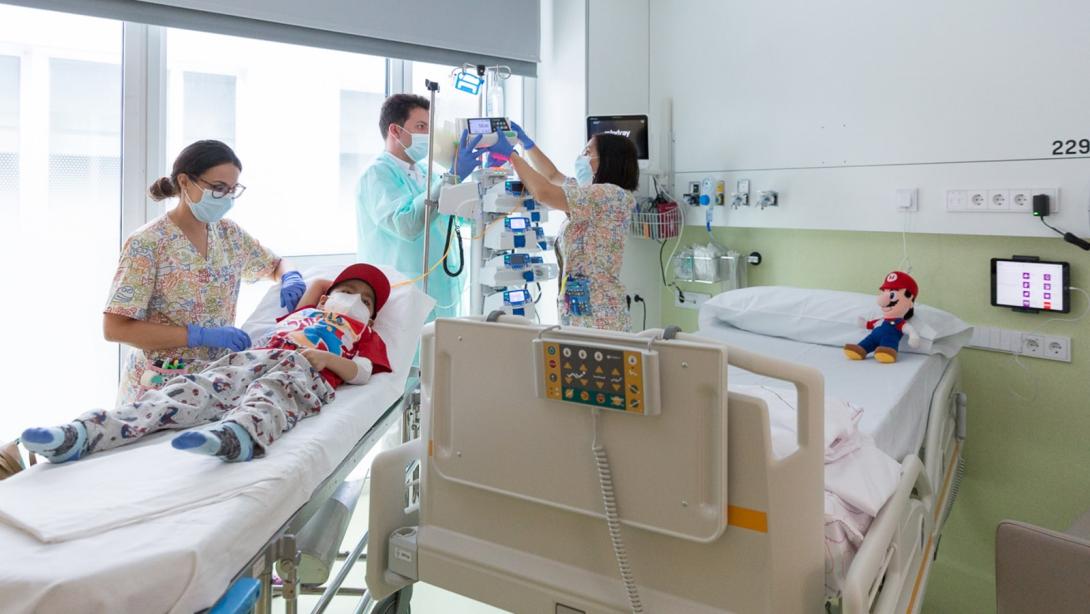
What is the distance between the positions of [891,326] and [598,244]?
1.13 metres

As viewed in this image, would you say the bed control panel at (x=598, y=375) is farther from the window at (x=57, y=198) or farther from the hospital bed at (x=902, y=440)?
the window at (x=57, y=198)

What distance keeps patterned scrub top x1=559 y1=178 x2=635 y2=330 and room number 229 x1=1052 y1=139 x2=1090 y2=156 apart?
4.95 feet

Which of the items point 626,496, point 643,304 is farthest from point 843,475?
point 643,304

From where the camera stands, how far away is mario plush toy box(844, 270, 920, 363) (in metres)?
2.37

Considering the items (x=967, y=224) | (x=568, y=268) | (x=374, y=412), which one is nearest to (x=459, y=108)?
(x=568, y=268)

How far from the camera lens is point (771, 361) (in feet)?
3.45

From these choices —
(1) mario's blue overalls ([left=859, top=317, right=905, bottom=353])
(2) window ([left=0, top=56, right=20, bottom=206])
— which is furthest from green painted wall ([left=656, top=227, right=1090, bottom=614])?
(2) window ([left=0, top=56, right=20, bottom=206])

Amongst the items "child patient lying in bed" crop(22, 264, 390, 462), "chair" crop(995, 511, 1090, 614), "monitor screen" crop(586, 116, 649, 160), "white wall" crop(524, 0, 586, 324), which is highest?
"white wall" crop(524, 0, 586, 324)

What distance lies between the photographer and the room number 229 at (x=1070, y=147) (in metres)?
2.34

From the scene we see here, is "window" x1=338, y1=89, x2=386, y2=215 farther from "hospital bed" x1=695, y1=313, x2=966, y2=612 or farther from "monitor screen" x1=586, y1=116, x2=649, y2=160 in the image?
"hospital bed" x1=695, y1=313, x2=966, y2=612

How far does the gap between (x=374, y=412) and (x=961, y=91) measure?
248 centimetres

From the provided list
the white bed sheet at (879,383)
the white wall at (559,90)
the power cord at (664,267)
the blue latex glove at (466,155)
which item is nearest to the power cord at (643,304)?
the power cord at (664,267)

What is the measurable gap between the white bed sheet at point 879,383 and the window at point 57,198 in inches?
90.6

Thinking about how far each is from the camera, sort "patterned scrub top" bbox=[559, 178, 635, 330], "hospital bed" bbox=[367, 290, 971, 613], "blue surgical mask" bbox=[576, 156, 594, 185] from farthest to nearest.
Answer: "blue surgical mask" bbox=[576, 156, 594, 185]
"patterned scrub top" bbox=[559, 178, 635, 330]
"hospital bed" bbox=[367, 290, 971, 613]
